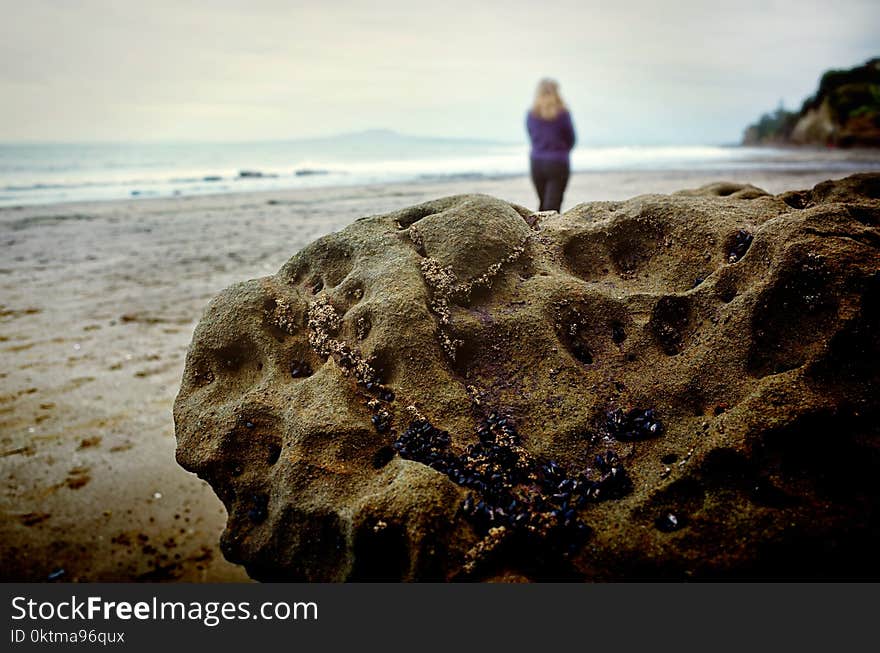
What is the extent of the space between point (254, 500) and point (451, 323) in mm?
1164

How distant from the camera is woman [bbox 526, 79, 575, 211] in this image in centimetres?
702

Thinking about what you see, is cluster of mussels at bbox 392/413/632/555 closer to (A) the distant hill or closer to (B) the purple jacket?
(B) the purple jacket

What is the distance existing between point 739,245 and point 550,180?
15.2 ft

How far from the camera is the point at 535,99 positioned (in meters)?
7.10

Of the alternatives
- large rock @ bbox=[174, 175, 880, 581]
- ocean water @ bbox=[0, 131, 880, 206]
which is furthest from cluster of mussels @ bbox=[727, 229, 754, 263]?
ocean water @ bbox=[0, 131, 880, 206]

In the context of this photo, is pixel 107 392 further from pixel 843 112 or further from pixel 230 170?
pixel 843 112

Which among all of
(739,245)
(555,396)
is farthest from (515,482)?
(739,245)

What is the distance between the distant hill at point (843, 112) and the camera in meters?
23.1

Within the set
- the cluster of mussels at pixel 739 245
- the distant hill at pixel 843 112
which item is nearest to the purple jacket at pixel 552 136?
the cluster of mussels at pixel 739 245

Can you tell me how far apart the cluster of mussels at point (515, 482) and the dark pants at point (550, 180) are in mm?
5220

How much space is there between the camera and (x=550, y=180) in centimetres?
731

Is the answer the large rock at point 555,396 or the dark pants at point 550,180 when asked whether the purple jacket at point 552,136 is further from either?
the large rock at point 555,396

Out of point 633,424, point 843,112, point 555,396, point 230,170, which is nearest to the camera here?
point 633,424

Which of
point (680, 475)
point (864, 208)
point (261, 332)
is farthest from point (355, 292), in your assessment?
point (864, 208)
